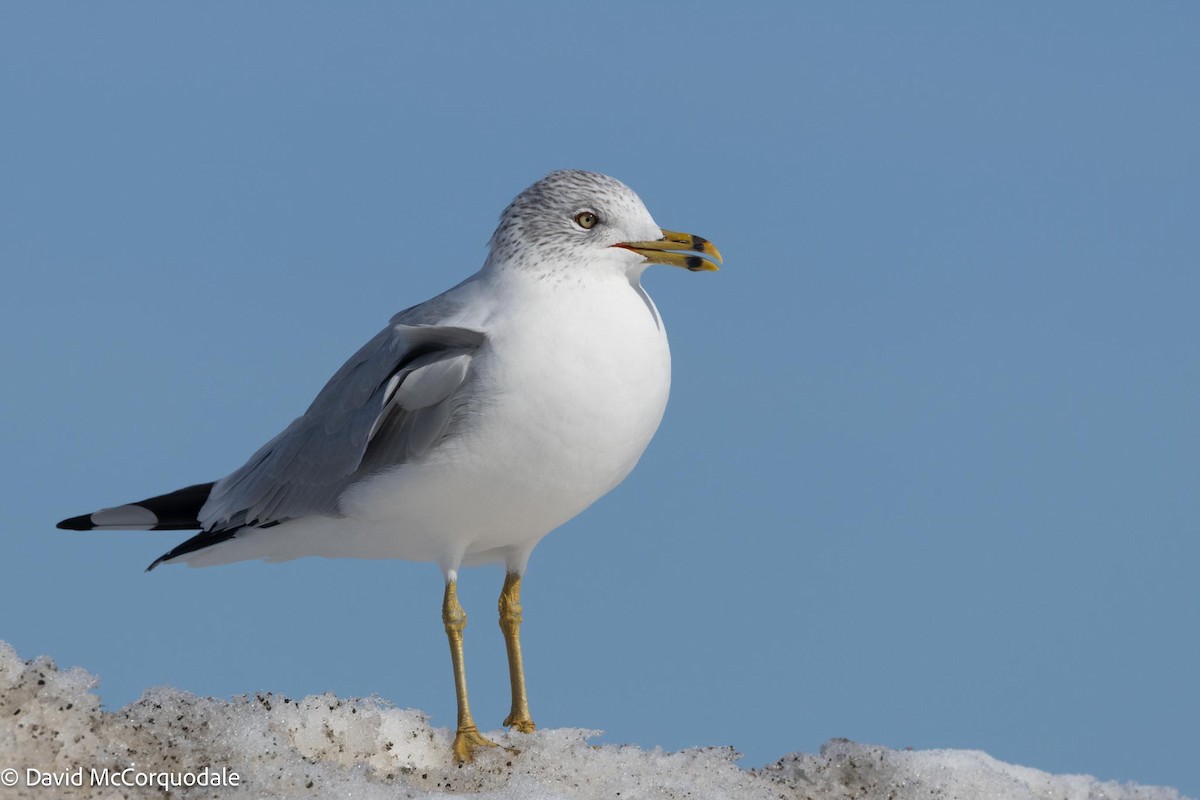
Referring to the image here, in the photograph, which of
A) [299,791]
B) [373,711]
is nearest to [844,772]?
[373,711]

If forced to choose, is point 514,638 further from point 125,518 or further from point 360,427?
point 125,518

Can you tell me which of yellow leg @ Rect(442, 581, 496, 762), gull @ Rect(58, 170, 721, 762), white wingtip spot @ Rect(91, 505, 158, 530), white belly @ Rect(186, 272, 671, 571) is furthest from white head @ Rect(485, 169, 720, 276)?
white wingtip spot @ Rect(91, 505, 158, 530)

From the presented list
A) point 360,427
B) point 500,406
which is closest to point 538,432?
point 500,406

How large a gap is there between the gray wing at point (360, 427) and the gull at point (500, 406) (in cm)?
A: 1

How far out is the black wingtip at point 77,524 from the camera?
Result: 906cm

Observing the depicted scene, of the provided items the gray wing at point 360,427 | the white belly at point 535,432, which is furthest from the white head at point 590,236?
the gray wing at point 360,427

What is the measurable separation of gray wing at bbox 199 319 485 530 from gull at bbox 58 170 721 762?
0.01 m

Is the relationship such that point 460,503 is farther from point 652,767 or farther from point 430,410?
point 652,767

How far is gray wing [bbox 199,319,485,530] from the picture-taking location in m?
7.32

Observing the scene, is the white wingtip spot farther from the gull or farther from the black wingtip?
the gull

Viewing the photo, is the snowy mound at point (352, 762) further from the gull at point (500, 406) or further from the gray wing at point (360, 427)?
the gray wing at point (360, 427)

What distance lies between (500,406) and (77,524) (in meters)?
3.52

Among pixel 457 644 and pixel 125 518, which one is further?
pixel 125 518

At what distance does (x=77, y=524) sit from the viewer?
909 cm
